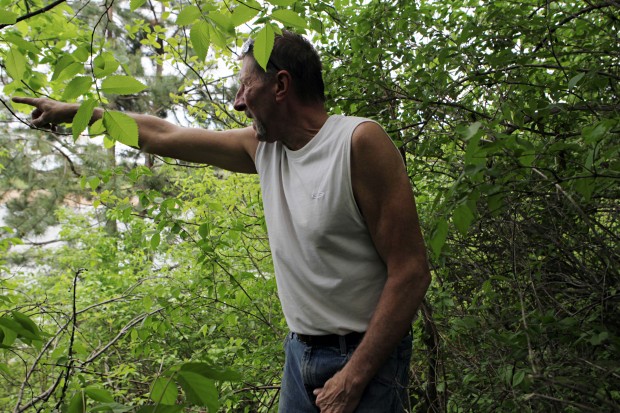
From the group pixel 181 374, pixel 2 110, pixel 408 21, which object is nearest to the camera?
pixel 181 374

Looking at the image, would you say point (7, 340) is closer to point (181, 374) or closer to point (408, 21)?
point (181, 374)

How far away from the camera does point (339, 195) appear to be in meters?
1.75

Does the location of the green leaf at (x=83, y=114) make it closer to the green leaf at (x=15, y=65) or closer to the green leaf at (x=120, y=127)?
the green leaf at (x=120, y=127)

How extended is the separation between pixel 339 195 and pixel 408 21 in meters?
1.69

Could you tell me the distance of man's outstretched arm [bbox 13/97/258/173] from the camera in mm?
2232

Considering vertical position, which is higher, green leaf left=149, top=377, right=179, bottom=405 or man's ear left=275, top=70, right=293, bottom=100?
man's ear left=275, top=70, right=293, bottom=100

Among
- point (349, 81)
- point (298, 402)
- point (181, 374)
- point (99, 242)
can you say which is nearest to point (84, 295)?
point (99, 242)

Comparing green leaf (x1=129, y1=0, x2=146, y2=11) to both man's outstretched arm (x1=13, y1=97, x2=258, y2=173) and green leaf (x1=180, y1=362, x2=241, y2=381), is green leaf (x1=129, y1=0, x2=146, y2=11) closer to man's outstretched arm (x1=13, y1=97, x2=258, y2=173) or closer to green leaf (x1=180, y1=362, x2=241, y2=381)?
man's outstretched arm (x1=13, y1=97, x2=258, y2=173)

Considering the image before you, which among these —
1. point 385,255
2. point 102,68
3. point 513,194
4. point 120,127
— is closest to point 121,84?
point 120,127

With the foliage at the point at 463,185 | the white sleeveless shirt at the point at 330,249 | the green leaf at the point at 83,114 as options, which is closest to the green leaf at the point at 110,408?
the foliage at the point at 463,185

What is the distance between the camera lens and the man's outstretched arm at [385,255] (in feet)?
5.59

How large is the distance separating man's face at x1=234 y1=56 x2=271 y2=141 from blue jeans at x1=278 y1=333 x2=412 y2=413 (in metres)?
0.71

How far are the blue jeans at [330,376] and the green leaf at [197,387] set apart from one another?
0.71 meters

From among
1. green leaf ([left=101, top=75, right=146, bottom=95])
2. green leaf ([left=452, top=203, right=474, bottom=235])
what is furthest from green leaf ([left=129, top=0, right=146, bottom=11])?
green leaf ([left=452, top=203, right=474, bottom=235])
